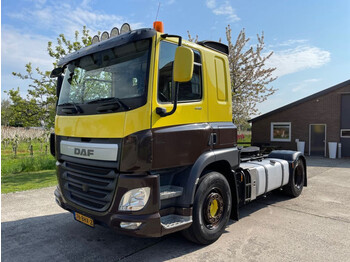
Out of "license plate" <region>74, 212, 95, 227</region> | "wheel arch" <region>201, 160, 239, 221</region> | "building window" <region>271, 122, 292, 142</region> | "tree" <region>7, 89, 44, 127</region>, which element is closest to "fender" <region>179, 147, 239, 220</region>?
"wheel arch" <region>201, 160, 239, 221</region>

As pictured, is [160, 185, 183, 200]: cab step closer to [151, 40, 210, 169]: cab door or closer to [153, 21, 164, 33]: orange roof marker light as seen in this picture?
[151, 40, 210, 169]: cab door

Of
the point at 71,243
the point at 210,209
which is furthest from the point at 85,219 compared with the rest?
the point at 210,209

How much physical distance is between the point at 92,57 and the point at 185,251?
2.90m

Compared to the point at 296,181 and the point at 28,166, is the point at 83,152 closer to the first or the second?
the point at 296,181

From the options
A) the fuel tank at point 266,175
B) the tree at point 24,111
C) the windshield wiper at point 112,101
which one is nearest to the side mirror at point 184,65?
the windshield wiper at point 112,101

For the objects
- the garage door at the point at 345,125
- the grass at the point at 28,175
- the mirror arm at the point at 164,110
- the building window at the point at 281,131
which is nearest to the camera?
the mirror arm at the point at 164,110

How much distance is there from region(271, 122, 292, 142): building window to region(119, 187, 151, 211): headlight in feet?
57.6

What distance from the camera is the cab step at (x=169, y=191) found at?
3.04 m

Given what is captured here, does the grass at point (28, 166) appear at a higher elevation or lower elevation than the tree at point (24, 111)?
lower

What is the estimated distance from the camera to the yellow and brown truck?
2.85 metres

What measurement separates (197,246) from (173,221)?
0.74 metres

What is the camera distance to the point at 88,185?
10.5 feet

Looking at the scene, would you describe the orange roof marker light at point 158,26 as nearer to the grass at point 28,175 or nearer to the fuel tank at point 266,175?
the fuel tank at point 266,175

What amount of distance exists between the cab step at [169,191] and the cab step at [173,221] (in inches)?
10.9
